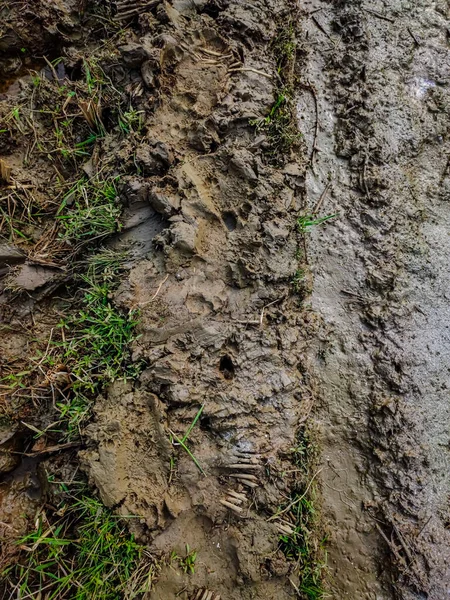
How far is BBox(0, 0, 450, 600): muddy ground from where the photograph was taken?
2047mm

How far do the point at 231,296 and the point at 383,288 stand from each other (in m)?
1.02

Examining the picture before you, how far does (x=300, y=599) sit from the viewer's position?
208cm

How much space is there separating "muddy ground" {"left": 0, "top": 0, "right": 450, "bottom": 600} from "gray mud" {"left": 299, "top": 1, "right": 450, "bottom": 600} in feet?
0.04

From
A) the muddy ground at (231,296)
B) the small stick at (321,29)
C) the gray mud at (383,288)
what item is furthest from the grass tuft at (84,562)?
the small stick at (321,29)

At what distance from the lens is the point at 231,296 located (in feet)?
7.32

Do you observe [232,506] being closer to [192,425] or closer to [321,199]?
[192,425]

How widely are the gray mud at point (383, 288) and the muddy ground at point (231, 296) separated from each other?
14 millimetres

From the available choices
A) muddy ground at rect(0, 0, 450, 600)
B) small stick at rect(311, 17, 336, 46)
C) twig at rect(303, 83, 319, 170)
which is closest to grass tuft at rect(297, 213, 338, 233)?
muddy ground at rect(0, 0, 450, 600)

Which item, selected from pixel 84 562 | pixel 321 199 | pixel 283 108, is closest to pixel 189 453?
pixel 84 562

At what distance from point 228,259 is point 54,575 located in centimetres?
182

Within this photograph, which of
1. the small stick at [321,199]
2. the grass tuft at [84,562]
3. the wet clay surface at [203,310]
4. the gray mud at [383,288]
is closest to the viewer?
the grass tuft at [84,562]

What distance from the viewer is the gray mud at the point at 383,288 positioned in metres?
2.20

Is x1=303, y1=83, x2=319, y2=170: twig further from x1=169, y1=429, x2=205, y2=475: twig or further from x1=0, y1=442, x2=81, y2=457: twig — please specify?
x1=0, y1=442, x2=81, y2=457: twig

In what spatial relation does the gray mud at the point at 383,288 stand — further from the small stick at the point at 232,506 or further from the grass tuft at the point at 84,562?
the grass tuft at the point at 84,562
